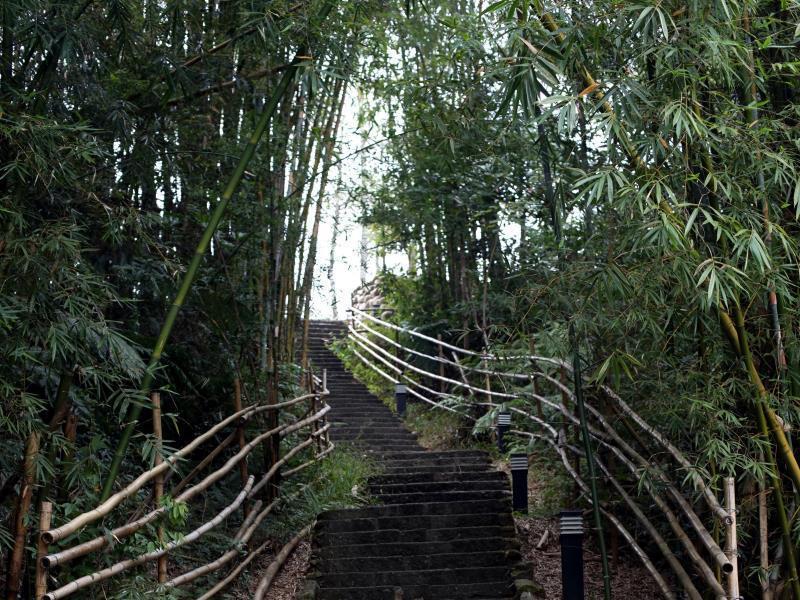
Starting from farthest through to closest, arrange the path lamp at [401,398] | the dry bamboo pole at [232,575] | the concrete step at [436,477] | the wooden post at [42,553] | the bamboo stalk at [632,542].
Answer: the path lamp at [401,398], the concrete step at [436,477], the dry bamboo pole at [232,575], the bamboo stalk at [632,542], the wooden post at [42,553]

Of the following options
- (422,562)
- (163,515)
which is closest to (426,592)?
(422,562)

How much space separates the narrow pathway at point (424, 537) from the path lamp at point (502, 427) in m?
0.21

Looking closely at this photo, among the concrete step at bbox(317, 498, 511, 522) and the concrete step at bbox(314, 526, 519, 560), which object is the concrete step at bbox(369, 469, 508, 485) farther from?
the concrete step at bbox(314, 526, 519, 560)

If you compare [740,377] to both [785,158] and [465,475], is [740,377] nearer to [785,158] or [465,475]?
[785,158]

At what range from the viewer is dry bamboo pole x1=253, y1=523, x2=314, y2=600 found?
508 cm

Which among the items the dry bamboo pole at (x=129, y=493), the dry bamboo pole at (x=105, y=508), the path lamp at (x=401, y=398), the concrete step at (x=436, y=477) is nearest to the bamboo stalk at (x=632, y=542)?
the concrete step at (x=436, y=477)

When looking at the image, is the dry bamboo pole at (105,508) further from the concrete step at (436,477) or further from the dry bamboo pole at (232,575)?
the concrete step at (436,477)

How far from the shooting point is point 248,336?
6.21 meters

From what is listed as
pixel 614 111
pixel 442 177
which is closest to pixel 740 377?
pixel 614 111

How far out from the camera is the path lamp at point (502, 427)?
7.37m

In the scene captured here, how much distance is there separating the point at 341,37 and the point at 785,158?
8.51 feet

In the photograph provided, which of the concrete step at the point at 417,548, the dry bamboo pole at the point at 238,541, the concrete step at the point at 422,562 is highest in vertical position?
the dry bamboo pole at the point at 238,541

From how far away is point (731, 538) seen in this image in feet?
11.2

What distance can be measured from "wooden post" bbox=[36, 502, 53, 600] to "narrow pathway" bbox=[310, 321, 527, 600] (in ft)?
8.53
